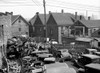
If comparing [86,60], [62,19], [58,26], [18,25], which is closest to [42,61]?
[86,60]

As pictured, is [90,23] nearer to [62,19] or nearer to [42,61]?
[62,19]

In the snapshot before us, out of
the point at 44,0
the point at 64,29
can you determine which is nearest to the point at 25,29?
the point at 64,29

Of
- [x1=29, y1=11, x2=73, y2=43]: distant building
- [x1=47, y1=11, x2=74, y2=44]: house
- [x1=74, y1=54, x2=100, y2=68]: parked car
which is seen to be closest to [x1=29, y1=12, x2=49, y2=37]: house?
[x1=29, y1=11, x2=73, y2=43]: distant building

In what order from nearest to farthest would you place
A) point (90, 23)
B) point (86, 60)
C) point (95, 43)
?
point (86, 60), point (95, 43), point (90, 23)

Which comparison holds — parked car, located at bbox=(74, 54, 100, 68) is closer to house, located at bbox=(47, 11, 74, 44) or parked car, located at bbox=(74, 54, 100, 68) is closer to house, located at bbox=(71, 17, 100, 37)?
house, located at bbox=(47, 11, 74, 44)

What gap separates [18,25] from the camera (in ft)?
130

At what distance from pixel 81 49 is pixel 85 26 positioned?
13.7 metres

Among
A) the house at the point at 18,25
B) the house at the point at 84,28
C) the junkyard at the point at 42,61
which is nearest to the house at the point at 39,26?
the house at the point at 18,25

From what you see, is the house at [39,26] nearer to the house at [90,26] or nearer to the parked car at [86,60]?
Answer: the house at [90,26]

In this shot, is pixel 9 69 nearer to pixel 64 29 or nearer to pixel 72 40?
pixel 72 40

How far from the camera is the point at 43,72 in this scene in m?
12.3

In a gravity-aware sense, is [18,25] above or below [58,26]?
above

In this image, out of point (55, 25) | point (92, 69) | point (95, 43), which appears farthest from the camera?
point (55, 25)

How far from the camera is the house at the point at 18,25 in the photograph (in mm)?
38719
